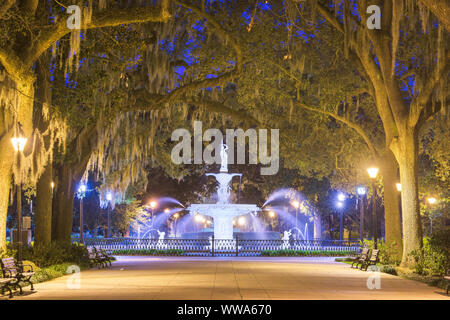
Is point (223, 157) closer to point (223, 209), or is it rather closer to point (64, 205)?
point (223, 209)

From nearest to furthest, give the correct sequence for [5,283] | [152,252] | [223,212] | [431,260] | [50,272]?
[5,283]
[50,272]
[431,260]
[152,252]
[223,212]

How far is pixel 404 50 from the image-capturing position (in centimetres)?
2100

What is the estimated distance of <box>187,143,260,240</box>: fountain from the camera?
104 feet

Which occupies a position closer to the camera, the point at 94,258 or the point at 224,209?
the point at 94,258

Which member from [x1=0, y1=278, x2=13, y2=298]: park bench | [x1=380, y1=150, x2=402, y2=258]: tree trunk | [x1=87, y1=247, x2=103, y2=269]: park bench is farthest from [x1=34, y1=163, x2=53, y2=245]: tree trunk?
[x1=380, y1=150, x2=402, y2=258]: tree trunk

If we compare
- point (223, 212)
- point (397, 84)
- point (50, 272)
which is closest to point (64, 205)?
point (50, 272)

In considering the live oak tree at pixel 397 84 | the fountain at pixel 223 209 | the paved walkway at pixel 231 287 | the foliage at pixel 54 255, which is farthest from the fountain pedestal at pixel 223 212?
the paved walkway at pixel 231 287

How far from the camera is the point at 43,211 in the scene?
18234mm

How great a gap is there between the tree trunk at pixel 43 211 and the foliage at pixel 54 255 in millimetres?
378

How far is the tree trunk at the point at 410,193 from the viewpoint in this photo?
1764 cm

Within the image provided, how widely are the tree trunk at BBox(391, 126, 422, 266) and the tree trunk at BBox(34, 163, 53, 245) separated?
12.3m

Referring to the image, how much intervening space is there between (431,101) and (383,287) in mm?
8424

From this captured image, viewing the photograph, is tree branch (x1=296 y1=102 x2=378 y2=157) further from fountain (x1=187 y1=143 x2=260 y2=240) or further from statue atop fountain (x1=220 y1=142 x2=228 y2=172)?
statue atop fountain (x1=220 y1=142 x2=228 y2=172)

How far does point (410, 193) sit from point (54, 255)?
40.1ft
